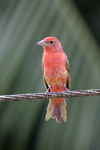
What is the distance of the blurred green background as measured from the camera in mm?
2514

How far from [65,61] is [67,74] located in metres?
0.19

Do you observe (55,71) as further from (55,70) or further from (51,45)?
(51,45)

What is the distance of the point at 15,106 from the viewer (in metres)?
2.56

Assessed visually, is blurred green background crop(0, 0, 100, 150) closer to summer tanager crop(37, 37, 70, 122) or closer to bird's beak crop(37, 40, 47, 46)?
bird's beak crop(37, 40, 47, 46)

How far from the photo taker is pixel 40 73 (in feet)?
8.90

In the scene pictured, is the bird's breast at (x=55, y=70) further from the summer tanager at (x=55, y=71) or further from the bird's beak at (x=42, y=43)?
the bird's beak at (x=42, y=43)

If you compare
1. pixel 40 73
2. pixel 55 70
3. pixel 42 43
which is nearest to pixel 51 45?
pixel 42 43

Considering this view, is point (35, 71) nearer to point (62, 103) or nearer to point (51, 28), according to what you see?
point (51, 28)

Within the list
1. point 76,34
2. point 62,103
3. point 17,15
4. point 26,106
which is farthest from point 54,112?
point 17,15

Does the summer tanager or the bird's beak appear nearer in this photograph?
the bird's beak

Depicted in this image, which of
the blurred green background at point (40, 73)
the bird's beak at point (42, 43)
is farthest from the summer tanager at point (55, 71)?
the blurred green background at point (40, 73)

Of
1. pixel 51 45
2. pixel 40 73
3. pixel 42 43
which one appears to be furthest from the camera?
pixel 51 45

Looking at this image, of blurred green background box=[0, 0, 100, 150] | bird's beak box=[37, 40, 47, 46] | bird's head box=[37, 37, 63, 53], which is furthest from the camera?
bird's head box=[37, 37, 63, 53]

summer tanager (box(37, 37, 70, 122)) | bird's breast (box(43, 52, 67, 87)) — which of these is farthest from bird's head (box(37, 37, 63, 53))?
bird's breast (box(43, 52, 67, 87))
